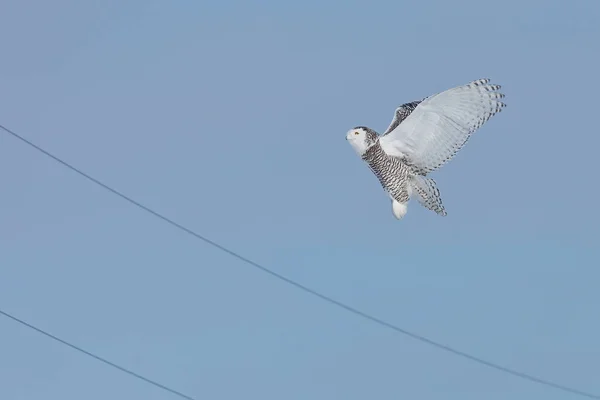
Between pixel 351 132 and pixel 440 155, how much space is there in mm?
1039

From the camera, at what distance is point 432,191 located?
143 ft

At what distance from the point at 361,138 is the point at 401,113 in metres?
0.97

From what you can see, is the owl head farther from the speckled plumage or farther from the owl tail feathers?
the owl tail feathers

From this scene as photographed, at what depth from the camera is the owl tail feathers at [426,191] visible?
4344 cm

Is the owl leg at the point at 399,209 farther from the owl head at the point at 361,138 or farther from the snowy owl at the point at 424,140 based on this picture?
the owl head at the point at 361,138

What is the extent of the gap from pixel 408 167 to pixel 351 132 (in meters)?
0.82

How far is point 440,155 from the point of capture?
43.5 meters

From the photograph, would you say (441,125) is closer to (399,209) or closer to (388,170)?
(388,170)

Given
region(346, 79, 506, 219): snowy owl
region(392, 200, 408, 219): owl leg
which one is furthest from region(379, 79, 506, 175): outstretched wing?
region(392, 200, 408, 219): owl leg

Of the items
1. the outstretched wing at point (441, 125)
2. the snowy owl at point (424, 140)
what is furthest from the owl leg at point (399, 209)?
the outstretched wing at point (441, 125)

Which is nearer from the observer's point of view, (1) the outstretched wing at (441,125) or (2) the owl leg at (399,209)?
(1) the outstretched wing at (441,125)

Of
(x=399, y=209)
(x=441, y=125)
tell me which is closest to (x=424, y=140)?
(x=441, y=125)

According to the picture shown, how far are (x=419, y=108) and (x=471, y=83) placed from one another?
61 cm

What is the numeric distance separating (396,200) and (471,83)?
151 cm
